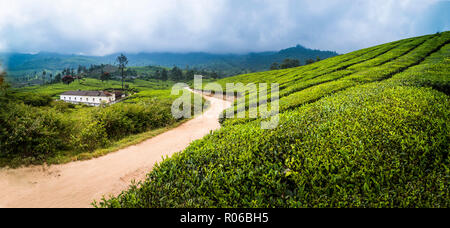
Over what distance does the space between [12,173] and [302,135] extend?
10.5m

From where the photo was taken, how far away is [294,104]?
27.5ft

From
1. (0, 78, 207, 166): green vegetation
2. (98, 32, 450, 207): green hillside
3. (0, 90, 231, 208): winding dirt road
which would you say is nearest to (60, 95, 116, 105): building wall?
(0, 78, 207, 166): green vegetation

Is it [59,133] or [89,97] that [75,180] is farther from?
[89,97]

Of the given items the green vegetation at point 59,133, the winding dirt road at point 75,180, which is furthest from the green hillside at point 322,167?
the green vegetation at point 59,133

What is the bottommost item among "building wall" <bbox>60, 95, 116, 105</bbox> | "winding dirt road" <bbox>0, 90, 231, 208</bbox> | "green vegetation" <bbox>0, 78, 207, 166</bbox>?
"winding dirt road" <bbox>0, 90, 231, 208</bbox>

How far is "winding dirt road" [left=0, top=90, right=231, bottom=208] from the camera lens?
5742 mm

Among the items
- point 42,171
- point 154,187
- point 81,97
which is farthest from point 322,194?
point 81,97

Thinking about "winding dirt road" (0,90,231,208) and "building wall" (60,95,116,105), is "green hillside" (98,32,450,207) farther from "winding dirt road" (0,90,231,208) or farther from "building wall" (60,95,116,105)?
"building wall" (60,95,116,105)

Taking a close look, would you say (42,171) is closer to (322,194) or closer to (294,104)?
(322,194)

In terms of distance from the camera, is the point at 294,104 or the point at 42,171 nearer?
the point at 42,171

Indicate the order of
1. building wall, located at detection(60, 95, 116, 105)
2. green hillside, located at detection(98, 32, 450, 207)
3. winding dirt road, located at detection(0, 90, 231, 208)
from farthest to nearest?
Answer: building wall, located at detection(60, 95, 116, 105)
winding dirt road, located at detection(0, 90, 231, 208)
green hillside, located at detection(98, 32, 450, 207)

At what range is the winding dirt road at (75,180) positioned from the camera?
5.74m
